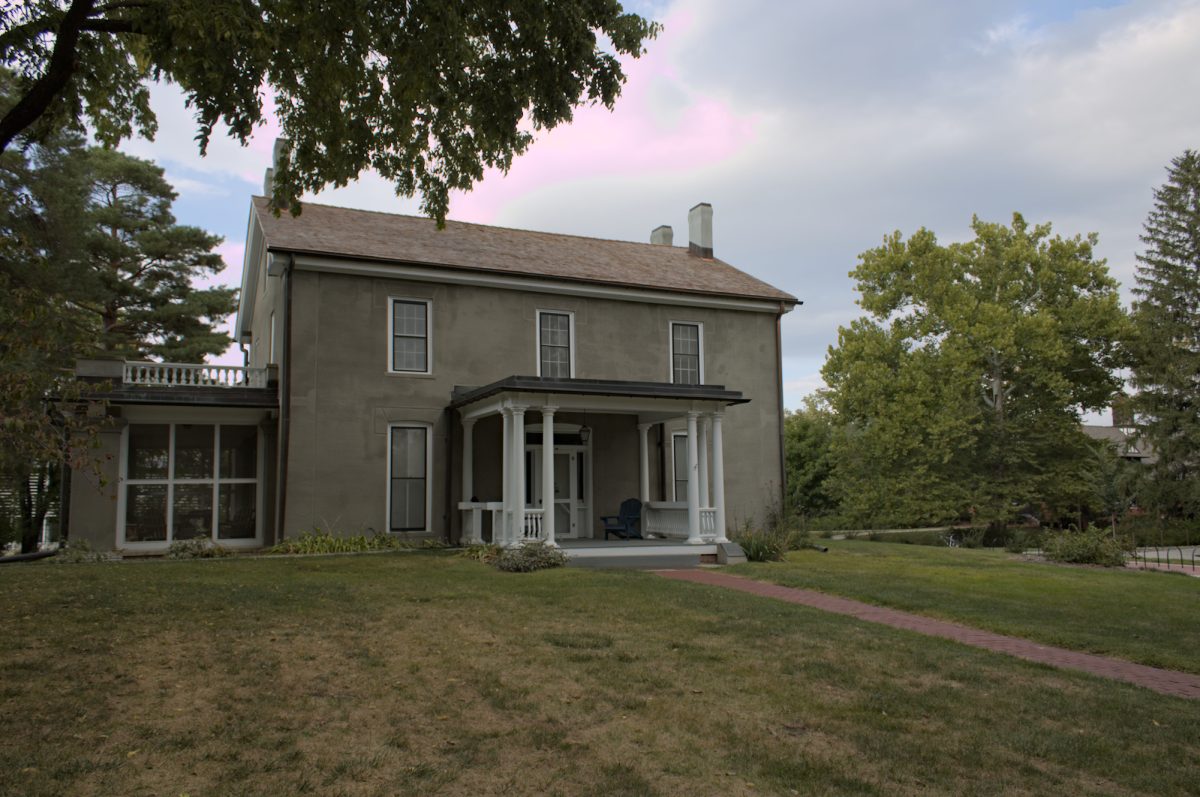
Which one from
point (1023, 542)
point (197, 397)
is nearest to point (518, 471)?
point (197, 397)

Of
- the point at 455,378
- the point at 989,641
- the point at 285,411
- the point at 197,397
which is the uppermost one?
the point at 455,378

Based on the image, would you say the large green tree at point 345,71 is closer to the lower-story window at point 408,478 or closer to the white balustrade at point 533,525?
the white balustrade at point 533,525

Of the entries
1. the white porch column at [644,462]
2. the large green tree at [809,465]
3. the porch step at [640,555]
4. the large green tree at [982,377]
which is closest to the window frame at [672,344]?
the white porch column at [644,462]

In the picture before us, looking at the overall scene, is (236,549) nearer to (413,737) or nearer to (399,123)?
(399,123)

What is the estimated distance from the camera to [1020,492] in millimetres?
33969

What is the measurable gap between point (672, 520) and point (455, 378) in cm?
600

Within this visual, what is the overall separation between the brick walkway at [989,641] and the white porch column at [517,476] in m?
3.92

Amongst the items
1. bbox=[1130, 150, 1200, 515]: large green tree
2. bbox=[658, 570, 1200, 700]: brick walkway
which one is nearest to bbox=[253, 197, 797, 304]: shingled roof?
bbox=[658, 570, 1200, 700]: brick walkway

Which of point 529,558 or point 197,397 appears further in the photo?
point 197,397

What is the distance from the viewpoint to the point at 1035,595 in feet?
41.3

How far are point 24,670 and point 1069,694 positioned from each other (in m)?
8.49

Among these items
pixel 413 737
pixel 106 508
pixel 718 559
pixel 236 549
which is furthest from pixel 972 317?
pixel 413 737

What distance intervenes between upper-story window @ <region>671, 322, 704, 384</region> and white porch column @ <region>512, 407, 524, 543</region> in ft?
20.6

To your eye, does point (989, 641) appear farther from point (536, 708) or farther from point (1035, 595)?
point (536, 708)
